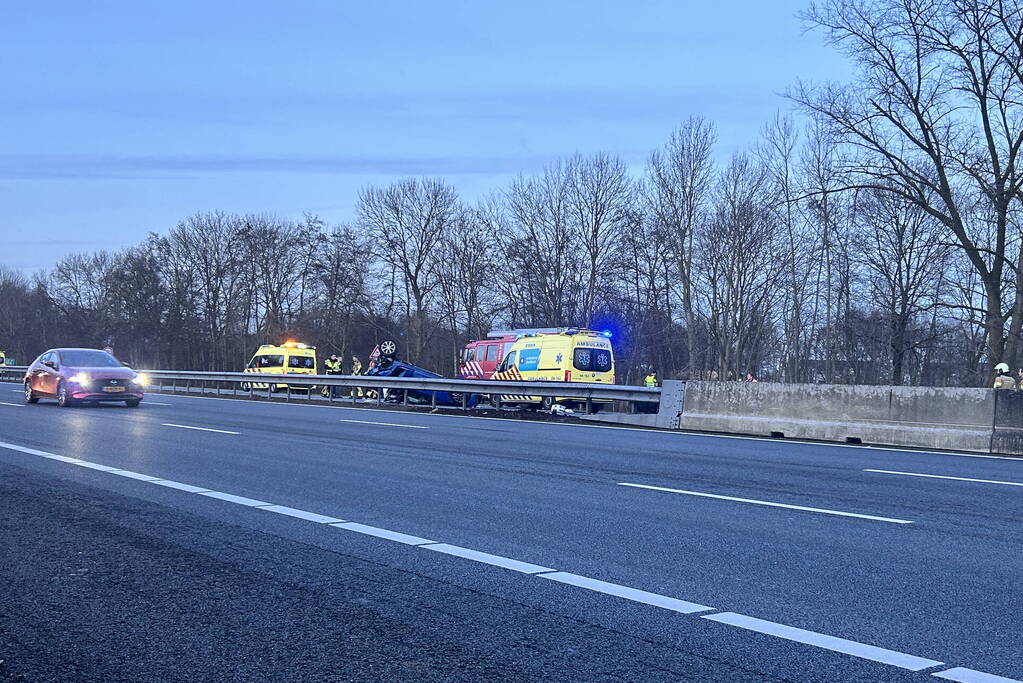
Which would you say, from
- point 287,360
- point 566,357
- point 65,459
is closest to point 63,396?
point 65,459

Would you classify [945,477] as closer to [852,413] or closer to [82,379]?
[852,413]

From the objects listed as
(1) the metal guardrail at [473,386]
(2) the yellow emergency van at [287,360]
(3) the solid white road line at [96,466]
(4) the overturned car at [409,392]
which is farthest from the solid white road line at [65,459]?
(2) the yellow emergency van at [287,360]

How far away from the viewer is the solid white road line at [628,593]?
5.23 meters

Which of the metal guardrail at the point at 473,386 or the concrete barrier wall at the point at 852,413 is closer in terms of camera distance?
the concrete barrier wall at the point at 852,413

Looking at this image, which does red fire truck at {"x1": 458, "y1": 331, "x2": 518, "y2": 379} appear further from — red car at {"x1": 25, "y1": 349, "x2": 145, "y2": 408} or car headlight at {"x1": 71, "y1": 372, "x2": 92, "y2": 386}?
car headlight at {"x1": 71, "y1": 372, "x2": 92, "y2": 386}

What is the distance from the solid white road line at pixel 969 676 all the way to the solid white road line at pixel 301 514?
4.76 meters

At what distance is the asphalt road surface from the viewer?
14.3ft

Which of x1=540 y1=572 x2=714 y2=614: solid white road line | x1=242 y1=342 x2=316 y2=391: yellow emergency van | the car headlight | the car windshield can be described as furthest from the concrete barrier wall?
x1=242 y1=342 x2=316 y2=391: yellow emergency van

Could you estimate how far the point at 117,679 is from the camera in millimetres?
4035

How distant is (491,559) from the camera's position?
6.42m

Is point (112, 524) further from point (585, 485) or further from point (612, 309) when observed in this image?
point (612, 309)

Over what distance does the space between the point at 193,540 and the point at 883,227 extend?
4760 cm

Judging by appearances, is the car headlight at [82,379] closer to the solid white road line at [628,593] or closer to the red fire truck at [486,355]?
the red fire truck at [486,355]

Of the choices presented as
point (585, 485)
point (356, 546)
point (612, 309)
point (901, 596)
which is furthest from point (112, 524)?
point (612, 309)
